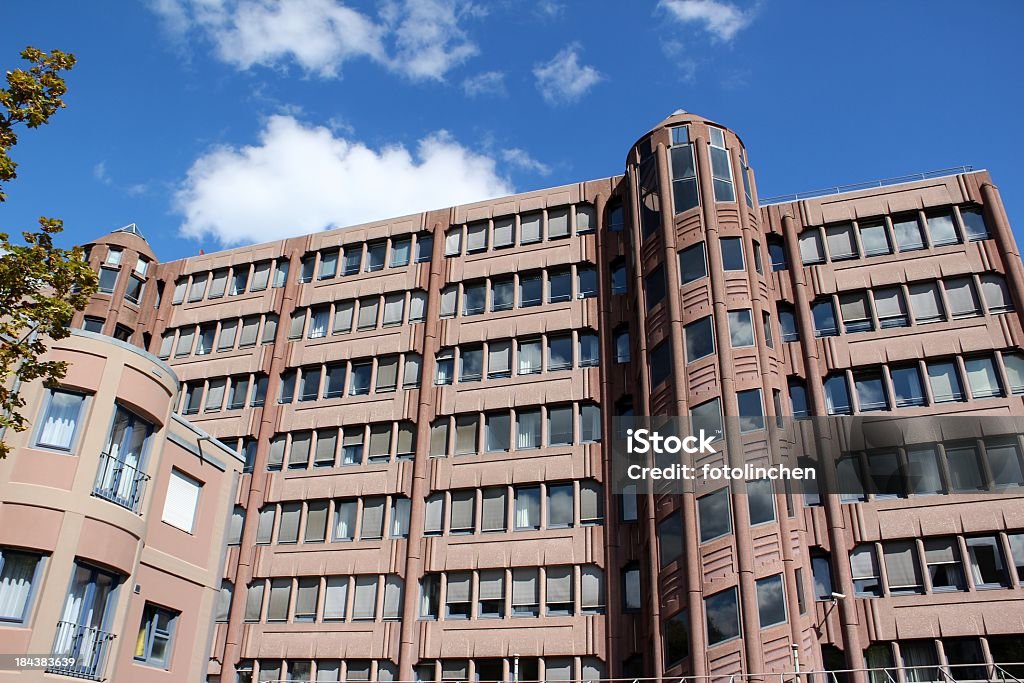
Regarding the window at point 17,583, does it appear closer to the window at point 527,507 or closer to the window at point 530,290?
the window at point 527,507

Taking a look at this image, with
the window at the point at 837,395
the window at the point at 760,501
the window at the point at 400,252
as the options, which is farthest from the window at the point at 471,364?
the window at the point at 837,395

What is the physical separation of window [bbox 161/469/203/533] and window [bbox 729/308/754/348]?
19907 millimetres

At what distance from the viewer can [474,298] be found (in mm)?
44812

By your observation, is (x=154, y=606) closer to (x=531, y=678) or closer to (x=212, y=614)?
(x=212, y=614)

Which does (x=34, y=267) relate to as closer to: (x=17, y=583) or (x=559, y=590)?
(x=17, y=583)

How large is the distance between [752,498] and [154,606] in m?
19.2

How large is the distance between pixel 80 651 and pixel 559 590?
19821mm

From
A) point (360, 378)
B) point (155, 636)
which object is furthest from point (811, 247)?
point (155, 636)

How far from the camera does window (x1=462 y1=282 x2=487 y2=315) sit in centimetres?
4431

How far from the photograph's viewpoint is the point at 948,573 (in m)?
32.2

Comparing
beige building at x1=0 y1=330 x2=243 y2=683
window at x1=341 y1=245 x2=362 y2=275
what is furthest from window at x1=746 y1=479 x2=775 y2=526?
window at x1=341 y1=245 x2=362 y2=275

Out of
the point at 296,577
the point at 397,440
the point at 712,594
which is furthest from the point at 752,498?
the point at 296,577

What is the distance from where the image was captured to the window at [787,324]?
125 feet

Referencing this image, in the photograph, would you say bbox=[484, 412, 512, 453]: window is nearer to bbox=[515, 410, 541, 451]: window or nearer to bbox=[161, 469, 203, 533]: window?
bbox=[515, 410, 541, 451]: window
